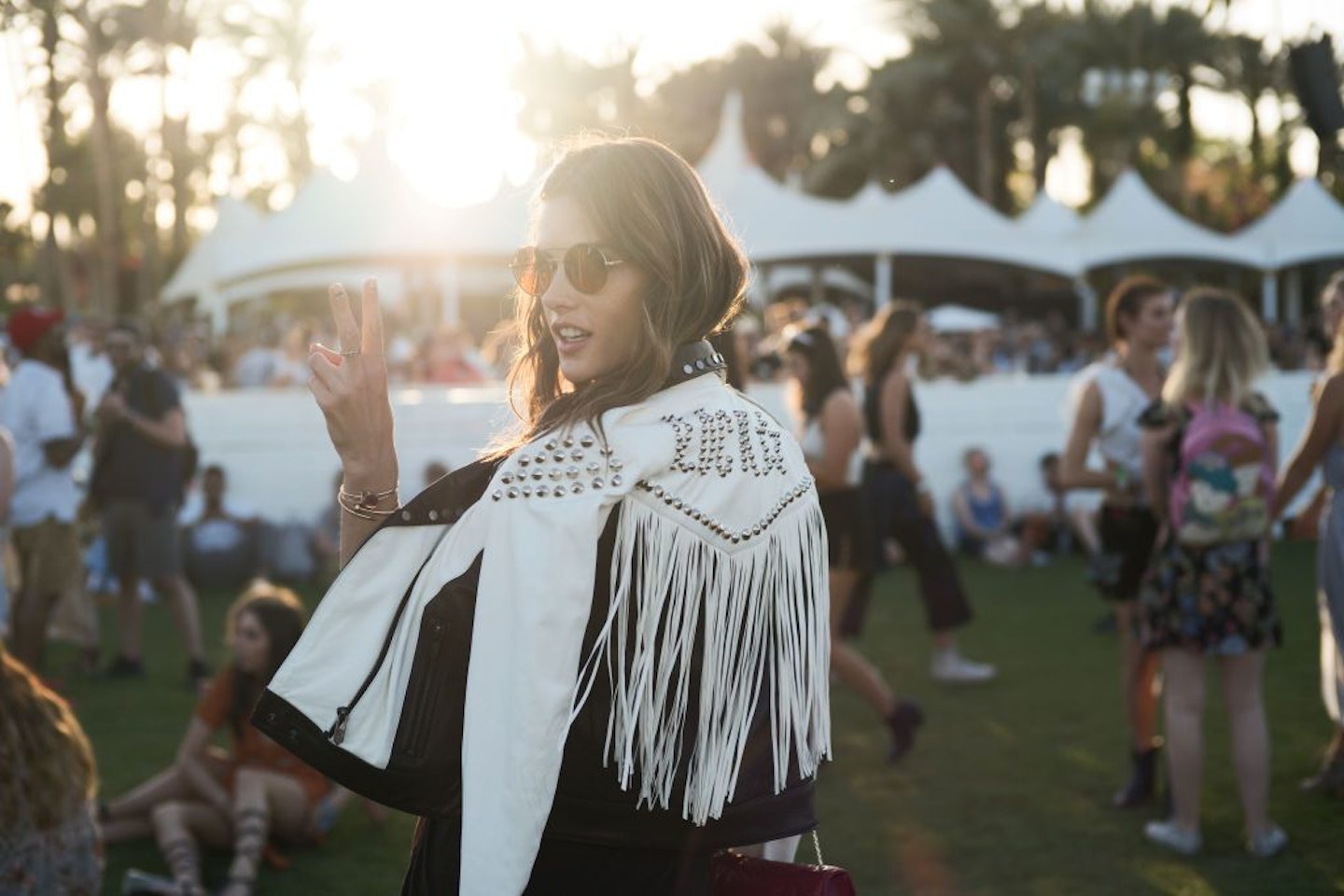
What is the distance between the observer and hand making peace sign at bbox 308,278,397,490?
87.4 inches

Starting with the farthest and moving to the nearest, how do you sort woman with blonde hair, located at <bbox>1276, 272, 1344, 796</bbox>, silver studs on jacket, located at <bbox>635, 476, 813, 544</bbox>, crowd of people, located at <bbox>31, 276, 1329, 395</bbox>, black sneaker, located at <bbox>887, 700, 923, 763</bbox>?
crowd of people, located at <bbox>31, 276, 1329, 395</bbox> < black sneaker, located at <bbox>887, 700, 923, 763</bbox> < woman with blonde hair, located at <bbox>1276, 272, 1344, 796</bbox> < silver studs on jacket, located at <bbox>635, 476, 813, 544</bbox>

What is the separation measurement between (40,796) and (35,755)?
102 mm

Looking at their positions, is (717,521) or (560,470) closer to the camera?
(560,470)

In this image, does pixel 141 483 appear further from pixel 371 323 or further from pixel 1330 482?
pixel 371 323

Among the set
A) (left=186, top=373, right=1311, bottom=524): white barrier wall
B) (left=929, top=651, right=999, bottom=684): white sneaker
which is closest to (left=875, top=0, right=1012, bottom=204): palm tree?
(left=186, top=373, right=1311, bottom=524): white barrier wall

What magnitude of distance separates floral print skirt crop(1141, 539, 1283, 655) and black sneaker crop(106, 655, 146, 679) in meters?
5.69

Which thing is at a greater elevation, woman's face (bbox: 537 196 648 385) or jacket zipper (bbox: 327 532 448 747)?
woman's face (bbox: 537 196 648 385)

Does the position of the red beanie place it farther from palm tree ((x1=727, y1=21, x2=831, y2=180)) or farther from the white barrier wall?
palm tree ((x1=727, y1=21, x2=831, y2=180))

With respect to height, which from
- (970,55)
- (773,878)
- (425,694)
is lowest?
(773,878)

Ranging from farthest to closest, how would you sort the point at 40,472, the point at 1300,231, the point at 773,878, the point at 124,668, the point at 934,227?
the point at 1300,231
the point at 934,227
the point at 124,668
the point at 40,472
the point at 773,878

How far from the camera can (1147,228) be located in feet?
90.2

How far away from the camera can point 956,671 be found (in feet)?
27.4

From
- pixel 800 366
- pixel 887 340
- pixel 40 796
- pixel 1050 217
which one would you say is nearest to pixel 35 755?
pixel 40 796

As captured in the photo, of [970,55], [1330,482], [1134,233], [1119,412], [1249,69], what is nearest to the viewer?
[1330,482]
